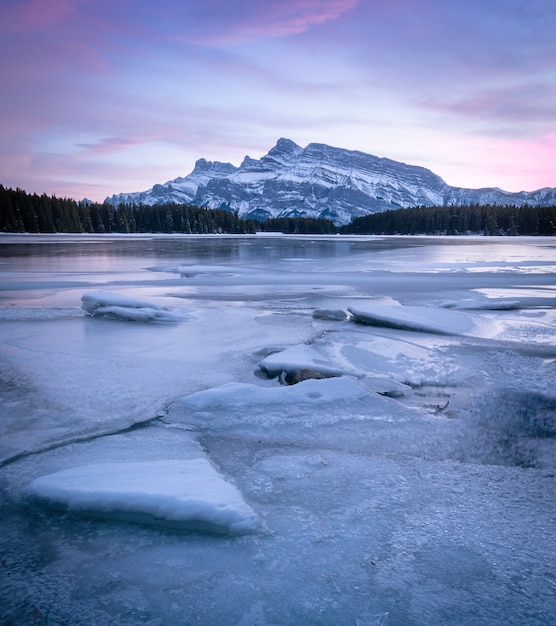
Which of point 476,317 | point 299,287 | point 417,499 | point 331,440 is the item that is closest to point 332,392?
point 331,440

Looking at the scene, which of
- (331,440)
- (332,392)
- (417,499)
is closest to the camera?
(417,499)

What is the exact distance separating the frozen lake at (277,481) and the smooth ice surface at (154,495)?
0.5 inches

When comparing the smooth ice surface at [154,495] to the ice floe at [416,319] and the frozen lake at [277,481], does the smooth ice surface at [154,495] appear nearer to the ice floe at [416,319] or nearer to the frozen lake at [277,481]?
the frozen lake at [277,481]

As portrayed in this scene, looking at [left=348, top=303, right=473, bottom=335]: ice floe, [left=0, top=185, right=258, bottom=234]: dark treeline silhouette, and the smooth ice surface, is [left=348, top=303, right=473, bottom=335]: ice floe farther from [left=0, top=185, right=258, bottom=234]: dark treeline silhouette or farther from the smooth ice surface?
[left=0, top=185, right=258, bottom=234]: dark treeline silhouette

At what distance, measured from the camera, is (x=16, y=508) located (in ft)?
9.09

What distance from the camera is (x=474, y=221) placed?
11500cm

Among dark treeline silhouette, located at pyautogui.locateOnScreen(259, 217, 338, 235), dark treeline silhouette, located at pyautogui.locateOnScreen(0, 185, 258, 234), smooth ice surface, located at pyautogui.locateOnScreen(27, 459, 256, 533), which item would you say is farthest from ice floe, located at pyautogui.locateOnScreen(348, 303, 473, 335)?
dark treeline silhouette, located at pyautogui.locateOnScreen(259, 217, 338, 235)

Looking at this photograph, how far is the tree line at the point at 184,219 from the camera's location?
278 ft

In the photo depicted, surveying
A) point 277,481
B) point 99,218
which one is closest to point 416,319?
point 277,481

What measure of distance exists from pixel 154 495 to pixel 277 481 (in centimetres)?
85

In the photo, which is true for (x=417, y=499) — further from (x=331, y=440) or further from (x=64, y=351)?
(x=64, y=351)

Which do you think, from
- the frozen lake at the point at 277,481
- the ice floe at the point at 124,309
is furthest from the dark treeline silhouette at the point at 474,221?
the frozen lake at the point at 277,481

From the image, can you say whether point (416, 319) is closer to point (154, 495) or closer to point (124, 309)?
point (124, 309)

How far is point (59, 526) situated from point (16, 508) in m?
0.36
